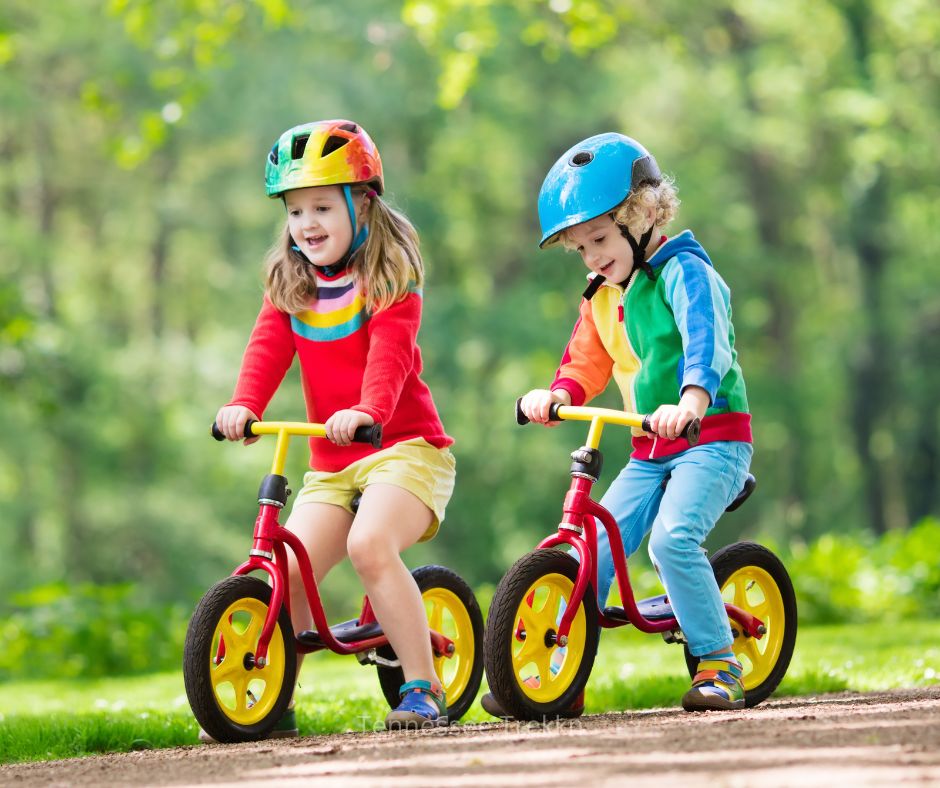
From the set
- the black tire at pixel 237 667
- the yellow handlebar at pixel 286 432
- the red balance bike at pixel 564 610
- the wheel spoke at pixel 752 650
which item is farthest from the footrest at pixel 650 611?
the black tire at pixel 237 667

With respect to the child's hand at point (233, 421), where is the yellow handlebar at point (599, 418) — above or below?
below

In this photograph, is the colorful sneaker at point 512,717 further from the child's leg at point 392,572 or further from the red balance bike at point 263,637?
the red balance bike at point 263,637

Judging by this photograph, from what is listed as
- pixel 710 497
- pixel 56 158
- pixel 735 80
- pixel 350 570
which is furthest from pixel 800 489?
pixel 710 497

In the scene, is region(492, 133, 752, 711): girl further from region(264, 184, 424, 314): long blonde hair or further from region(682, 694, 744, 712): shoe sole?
region(264, 184, 424, 314): long blonde hair

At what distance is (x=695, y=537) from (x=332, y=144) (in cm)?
170

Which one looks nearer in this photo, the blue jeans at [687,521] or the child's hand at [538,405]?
the blue jeans at [687,521]

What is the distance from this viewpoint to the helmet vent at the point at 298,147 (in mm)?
4883

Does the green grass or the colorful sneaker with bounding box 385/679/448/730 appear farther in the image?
the green grass

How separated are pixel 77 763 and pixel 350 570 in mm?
19536

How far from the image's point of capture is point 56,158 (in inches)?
1022

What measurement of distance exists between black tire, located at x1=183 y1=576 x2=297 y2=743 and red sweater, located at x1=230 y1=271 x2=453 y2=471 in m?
0.62

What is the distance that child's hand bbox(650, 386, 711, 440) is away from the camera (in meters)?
4.41

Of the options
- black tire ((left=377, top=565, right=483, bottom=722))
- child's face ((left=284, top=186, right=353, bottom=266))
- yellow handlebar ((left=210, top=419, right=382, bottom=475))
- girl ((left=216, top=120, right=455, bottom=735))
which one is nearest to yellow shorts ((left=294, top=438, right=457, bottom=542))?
girl ((left=216, top=120, right=455, bottom=735))

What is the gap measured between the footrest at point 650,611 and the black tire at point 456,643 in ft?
1.94
